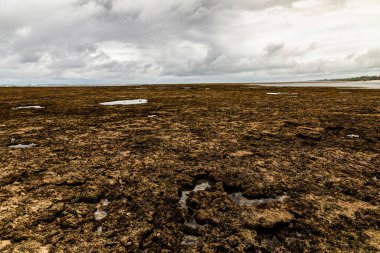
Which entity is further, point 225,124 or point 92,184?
point 225,124

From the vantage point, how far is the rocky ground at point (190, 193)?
4156 mm

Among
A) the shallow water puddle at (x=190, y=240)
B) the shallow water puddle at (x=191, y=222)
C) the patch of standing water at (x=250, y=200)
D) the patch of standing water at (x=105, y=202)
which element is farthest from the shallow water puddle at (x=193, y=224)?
the patch of standing water at (x=105, y=202)

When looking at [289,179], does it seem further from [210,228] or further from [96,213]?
[96,213]

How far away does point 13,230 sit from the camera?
4.31 m

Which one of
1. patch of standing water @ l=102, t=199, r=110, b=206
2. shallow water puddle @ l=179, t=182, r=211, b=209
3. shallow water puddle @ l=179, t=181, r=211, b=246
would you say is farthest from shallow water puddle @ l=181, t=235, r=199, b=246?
patch of standing water @ l=102, t=199, r=110, b=206

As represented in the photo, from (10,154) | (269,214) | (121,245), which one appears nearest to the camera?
(121,245)

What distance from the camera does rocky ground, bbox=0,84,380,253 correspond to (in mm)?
4156

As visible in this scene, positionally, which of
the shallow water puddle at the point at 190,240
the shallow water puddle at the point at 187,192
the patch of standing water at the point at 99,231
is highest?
the shallow water puddle at the point at 187,192

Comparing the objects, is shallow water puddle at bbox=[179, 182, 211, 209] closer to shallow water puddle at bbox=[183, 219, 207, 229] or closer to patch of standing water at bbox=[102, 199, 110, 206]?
shallow water puddle at bbox=[183, 219, 207, 229]

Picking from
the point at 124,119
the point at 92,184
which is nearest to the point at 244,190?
the point at 92,184

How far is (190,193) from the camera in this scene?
5.73 meters

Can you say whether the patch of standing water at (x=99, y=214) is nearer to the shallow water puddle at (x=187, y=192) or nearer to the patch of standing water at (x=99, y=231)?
the patch of standing water at (x=99, y=231)

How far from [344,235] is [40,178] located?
613 centimetres

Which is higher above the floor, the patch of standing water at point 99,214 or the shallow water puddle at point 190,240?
the patch of standing water at point 99,214
